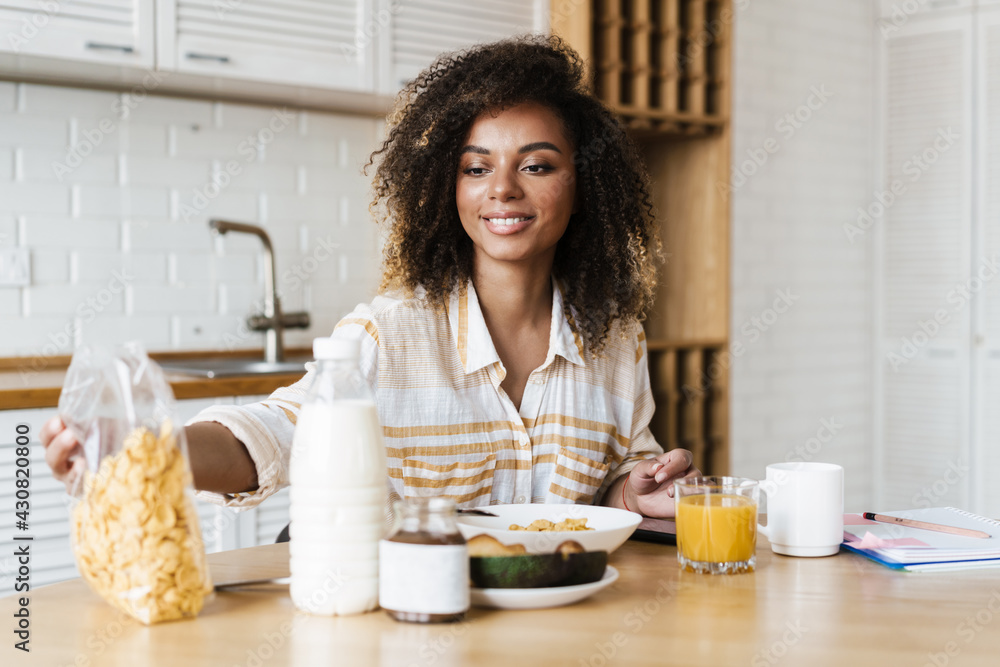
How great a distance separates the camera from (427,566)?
0.92 metres

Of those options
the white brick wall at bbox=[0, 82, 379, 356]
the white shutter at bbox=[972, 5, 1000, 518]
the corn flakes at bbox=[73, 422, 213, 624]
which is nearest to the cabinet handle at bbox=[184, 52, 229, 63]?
the white brick wall at bbox=[0, 82, 379, 356]

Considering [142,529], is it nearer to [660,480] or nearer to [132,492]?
[132,492]

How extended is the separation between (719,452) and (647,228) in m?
1.93

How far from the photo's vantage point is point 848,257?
13.8 ft

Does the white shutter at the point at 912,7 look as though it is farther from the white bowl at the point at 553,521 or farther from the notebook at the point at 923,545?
the white bowl at the point at 553,521

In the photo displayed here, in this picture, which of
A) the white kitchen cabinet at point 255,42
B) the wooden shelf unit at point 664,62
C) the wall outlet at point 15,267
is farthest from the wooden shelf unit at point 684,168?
the wall outlet at point 15,267

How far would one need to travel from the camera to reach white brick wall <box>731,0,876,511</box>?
149 inches

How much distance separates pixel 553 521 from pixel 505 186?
661mm

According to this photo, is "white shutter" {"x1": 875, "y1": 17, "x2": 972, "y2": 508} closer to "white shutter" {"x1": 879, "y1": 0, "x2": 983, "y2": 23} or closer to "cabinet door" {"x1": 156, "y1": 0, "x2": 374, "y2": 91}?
"white shutter" {"x1": 879, "y1": 0, "x2": 983, "y2": 23}

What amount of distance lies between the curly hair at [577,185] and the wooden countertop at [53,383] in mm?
803

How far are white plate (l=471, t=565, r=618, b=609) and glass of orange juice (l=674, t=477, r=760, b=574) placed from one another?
0.20 metres

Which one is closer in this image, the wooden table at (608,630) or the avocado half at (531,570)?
the wooden table at (608,630)

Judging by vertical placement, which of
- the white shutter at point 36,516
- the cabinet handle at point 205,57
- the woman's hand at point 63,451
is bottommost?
the white shutter at point 36,516

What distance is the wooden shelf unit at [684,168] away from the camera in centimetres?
341
